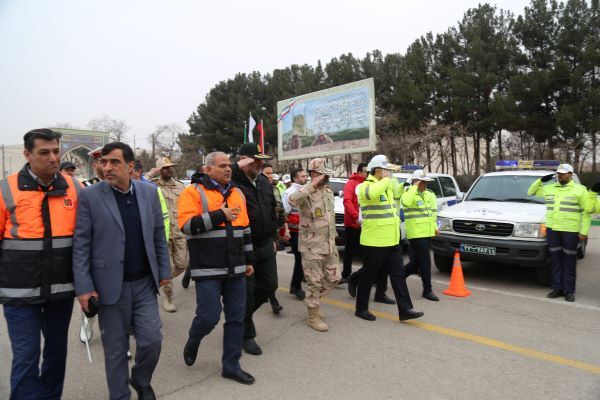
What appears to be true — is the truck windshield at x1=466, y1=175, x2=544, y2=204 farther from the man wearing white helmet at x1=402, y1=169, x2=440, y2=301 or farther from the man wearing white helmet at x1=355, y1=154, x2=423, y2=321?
the man wearing white helmet at x1=355, y1=154, x2=423, y2=321

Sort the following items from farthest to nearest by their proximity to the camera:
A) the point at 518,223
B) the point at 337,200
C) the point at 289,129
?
the point at 289,129, the point at 337,200, the point at 518,223

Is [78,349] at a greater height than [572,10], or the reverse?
[572,10]

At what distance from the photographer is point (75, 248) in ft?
9.14

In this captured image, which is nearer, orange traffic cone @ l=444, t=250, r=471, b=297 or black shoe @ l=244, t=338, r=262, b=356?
black shoe @ l=244, t=338, r=262, b=356

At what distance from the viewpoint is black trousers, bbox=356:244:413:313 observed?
494 centimetres

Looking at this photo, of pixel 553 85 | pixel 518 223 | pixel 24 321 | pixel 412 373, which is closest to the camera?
pixel 24 321

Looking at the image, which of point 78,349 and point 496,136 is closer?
point 78,349

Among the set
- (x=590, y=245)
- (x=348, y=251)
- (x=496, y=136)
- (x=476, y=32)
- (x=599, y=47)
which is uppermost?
(x=476, y=32)

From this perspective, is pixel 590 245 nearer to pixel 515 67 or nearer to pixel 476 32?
pixel 515 67

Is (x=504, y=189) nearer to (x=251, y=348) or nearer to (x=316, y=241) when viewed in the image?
(x=316, y=241)

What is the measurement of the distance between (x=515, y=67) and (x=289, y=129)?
1437 cm

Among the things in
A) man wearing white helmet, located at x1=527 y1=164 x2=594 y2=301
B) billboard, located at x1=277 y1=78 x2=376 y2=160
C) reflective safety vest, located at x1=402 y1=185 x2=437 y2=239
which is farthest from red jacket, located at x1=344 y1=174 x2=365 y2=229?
billboard, located at x1=277 y1=78 x2=376 y2=160

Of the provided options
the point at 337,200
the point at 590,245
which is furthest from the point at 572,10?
the point at 337,200

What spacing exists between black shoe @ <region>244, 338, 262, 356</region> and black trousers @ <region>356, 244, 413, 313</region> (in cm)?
154
